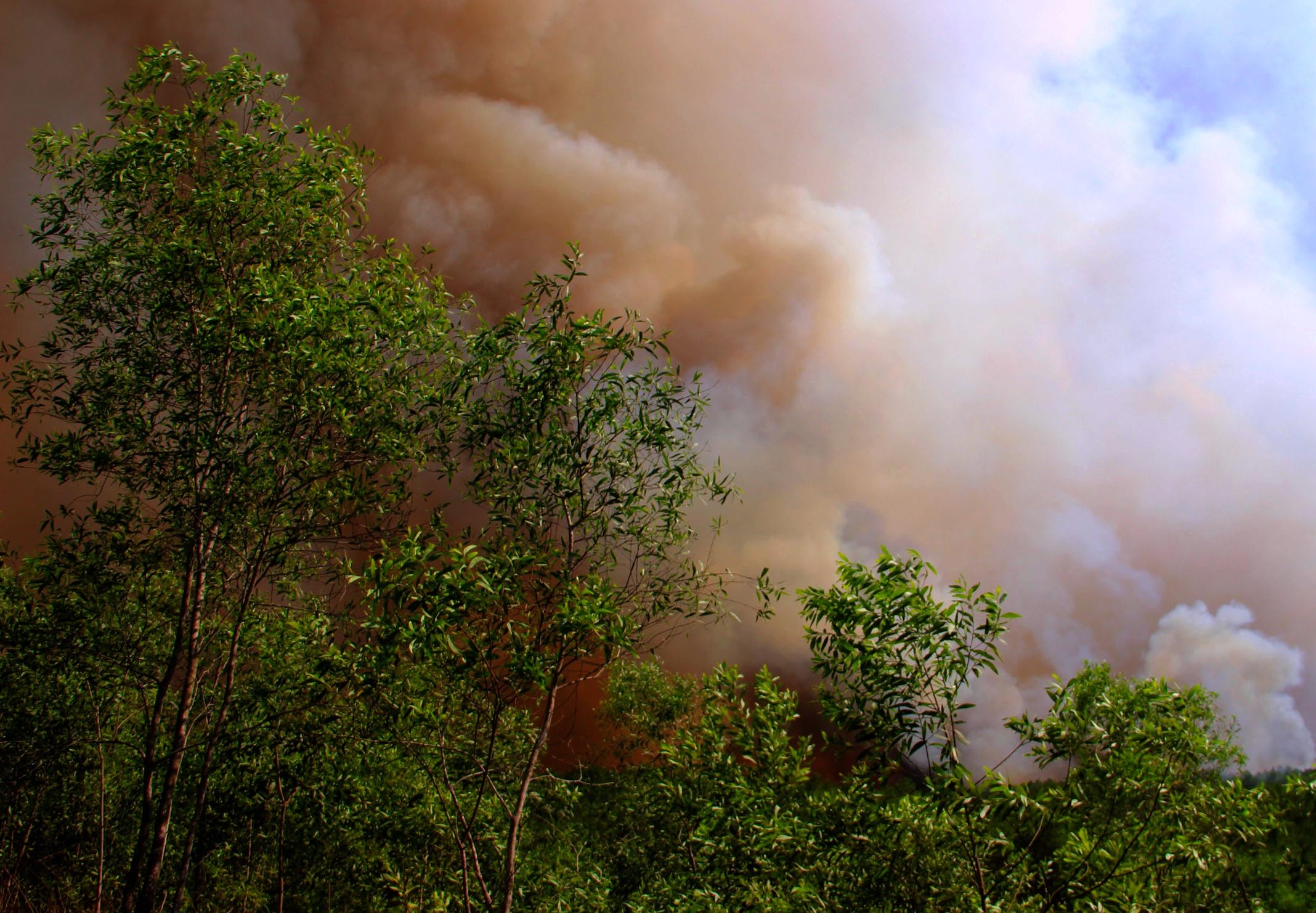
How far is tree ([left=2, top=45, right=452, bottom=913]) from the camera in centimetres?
607

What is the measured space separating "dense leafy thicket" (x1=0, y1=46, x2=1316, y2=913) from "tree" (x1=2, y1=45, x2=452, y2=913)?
35 mm

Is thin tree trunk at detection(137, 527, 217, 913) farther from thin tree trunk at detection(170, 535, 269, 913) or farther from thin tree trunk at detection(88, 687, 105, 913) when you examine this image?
thin tree trunk at detection(88, 687, 105, 913)

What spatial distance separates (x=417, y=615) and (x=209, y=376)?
13.4 ft

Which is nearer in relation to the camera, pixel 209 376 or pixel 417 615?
pixel 417 615

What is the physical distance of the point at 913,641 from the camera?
426 cm

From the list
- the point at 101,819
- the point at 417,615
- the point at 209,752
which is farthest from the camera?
the point at 101,819

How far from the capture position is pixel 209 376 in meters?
6.71

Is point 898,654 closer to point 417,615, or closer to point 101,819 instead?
point 417,615

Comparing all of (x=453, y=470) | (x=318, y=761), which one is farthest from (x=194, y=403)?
(x=318, y=761)

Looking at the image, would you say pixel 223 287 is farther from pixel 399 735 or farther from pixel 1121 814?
pixel 1121 814

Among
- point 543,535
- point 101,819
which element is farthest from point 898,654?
point 101,819

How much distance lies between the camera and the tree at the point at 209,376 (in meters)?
6.07

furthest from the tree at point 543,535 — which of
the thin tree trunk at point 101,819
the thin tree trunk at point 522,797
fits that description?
the thin tree trunk at point 101,819

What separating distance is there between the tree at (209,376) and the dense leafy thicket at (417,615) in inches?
1.4
